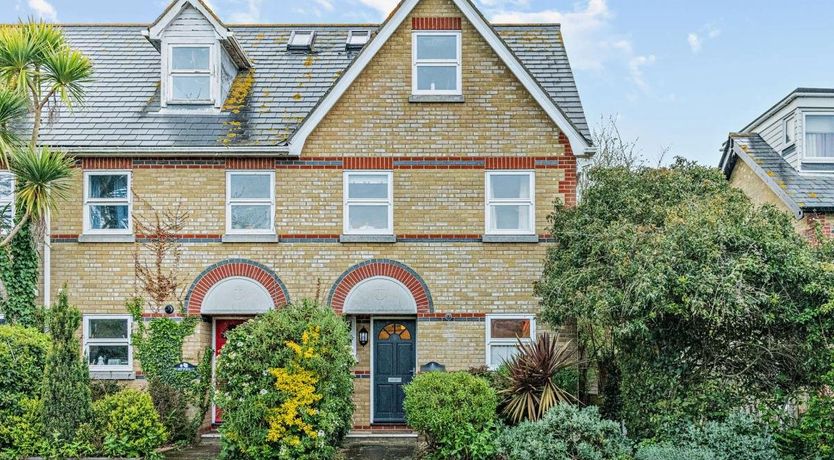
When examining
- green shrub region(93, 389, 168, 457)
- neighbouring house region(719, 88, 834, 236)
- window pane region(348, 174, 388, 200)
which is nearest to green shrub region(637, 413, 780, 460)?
window pane region(348, 174, 388, 200)

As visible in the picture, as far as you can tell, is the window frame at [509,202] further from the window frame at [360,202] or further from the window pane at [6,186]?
the window pane at [6,186]

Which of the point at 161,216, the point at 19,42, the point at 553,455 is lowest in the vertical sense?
the point at 553,455

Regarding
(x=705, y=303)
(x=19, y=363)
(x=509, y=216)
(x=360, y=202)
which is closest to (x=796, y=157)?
(x=509, y=216)

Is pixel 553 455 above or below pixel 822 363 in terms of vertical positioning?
below

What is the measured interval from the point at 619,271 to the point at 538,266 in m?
4.18

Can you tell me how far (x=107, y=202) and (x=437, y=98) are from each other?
764cm

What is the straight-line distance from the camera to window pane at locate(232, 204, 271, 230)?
1653 cm

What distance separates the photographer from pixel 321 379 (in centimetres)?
1254

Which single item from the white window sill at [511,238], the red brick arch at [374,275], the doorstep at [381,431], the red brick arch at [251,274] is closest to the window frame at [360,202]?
the red brick arch at [374,275]

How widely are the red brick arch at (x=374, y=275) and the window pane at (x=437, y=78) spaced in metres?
4.02

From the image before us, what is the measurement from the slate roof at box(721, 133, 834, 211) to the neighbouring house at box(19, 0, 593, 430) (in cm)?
623

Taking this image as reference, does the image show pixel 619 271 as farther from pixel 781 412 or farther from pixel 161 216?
pixel 161 216

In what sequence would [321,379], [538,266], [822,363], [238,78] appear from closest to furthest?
[822,363]
[321,379]
[538,266]
[238,78]

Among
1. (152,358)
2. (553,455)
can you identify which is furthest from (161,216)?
(553,455)
